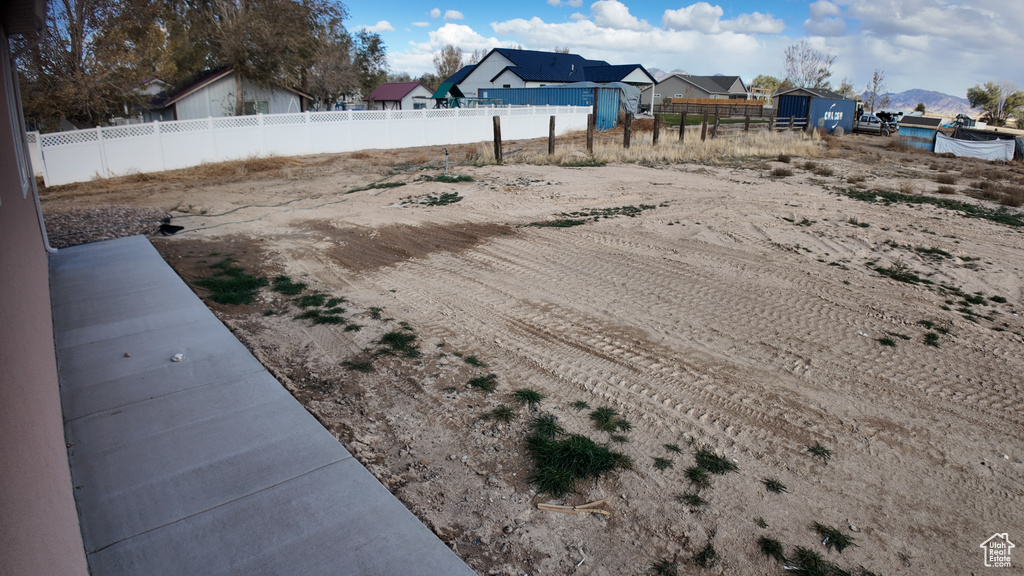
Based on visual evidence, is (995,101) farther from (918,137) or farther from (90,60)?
(90,60)

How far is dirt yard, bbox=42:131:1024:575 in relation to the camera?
137 inches

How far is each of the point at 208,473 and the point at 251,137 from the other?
20.8 m

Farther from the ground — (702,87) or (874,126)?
(702,87)

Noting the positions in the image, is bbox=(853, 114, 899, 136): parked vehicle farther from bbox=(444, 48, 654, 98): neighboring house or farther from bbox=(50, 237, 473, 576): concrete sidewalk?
bbox=(50, 237, 473, 576): concrete sidewalk

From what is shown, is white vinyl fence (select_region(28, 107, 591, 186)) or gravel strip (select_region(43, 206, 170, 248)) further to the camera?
white vinyl fence (select_region(28, 107, 591, 186))

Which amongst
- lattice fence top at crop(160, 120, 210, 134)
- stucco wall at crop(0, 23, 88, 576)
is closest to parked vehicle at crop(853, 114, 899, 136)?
lattice fence top at crop(160, 120, 210, 134)

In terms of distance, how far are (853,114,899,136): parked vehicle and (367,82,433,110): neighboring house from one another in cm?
3469

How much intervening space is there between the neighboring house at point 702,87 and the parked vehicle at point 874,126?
28.8m

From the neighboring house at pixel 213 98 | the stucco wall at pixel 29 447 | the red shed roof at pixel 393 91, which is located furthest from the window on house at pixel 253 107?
the stucco wall at pixel 29 447

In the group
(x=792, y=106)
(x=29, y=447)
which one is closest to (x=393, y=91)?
(x=792, y=106)

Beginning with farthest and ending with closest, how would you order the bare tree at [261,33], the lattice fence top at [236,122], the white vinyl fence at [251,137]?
the bare tree at [261,33]
the lattice fence top at [236,122]
the white vinyl fence at [251,137]

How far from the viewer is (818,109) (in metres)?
34.6

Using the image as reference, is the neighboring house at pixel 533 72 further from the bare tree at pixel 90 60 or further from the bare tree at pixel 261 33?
the bare tree at pixel 90 60

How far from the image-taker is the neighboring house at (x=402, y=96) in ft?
183
